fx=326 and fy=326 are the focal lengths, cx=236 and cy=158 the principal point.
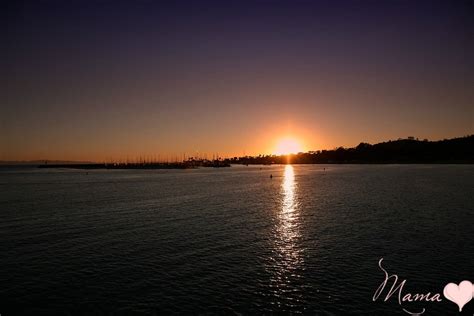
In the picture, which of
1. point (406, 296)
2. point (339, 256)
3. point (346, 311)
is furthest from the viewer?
A: point (339, 256)

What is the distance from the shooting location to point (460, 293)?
23.0 metres

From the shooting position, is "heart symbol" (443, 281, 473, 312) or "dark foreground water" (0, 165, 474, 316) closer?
"heart symbol" (443, 281, 473, 312)

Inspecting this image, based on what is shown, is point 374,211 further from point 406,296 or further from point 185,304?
point 185,304

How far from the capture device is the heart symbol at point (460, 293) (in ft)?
72.5

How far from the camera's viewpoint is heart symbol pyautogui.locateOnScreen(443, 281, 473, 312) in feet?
72.5

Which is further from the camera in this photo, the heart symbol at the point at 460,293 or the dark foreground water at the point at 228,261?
the dark foreground water at the point at 228,261

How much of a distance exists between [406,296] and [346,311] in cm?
560

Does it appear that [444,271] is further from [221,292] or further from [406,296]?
[221,292]

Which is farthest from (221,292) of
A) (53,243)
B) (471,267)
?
(53,243)

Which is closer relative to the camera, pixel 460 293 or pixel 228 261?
pixel 460 293

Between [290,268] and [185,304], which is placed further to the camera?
[290,268]

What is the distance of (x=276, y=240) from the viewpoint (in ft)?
133

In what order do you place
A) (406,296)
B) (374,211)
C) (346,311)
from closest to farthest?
1. (346,311)
2. (406,296)
3. (374,211)

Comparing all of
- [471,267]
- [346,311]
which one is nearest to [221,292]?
[346,311]
